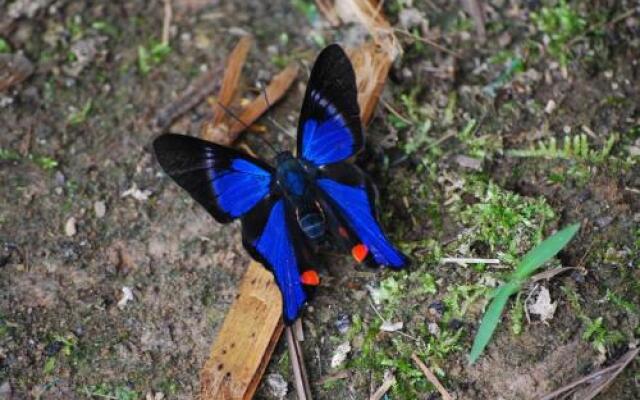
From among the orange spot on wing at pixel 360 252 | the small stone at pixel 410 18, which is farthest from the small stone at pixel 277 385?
the small stone at pixel 410 18

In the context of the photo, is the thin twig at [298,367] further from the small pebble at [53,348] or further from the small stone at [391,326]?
the small pebble at [53,348]

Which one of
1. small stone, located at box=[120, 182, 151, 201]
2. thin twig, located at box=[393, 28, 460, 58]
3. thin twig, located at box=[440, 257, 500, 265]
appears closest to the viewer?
thin twig, located at box=[440, 257, 500, 265]

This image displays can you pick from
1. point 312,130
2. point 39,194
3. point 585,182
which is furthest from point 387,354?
point 39,194

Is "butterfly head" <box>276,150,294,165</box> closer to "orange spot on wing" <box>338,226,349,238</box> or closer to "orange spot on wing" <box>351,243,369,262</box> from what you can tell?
"orange spot on wing" <box>338,226,349,238</box>

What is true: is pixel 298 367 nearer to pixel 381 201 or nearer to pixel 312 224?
pixel 312 224

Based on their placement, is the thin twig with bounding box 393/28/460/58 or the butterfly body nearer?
the butterfly body

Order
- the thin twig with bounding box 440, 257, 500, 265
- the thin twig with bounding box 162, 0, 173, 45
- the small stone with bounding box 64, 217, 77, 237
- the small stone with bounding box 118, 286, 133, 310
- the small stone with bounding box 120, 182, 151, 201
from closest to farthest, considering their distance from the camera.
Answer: the thin twig with bounding box 440, 257, 500, 265
the small stone with bounding box 118, 286, 133, 310
the small stone with bounding box 64, 217, 77, 237
the small stone with bounding box 120, 182, 151, 201
the thin twig with bounding box 162, 0, 173, 45

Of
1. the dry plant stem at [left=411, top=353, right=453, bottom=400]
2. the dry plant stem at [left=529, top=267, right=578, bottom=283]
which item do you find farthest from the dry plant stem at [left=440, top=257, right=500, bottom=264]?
the dry plant stem at [left=411, top=353, right=453, bottom=400]
